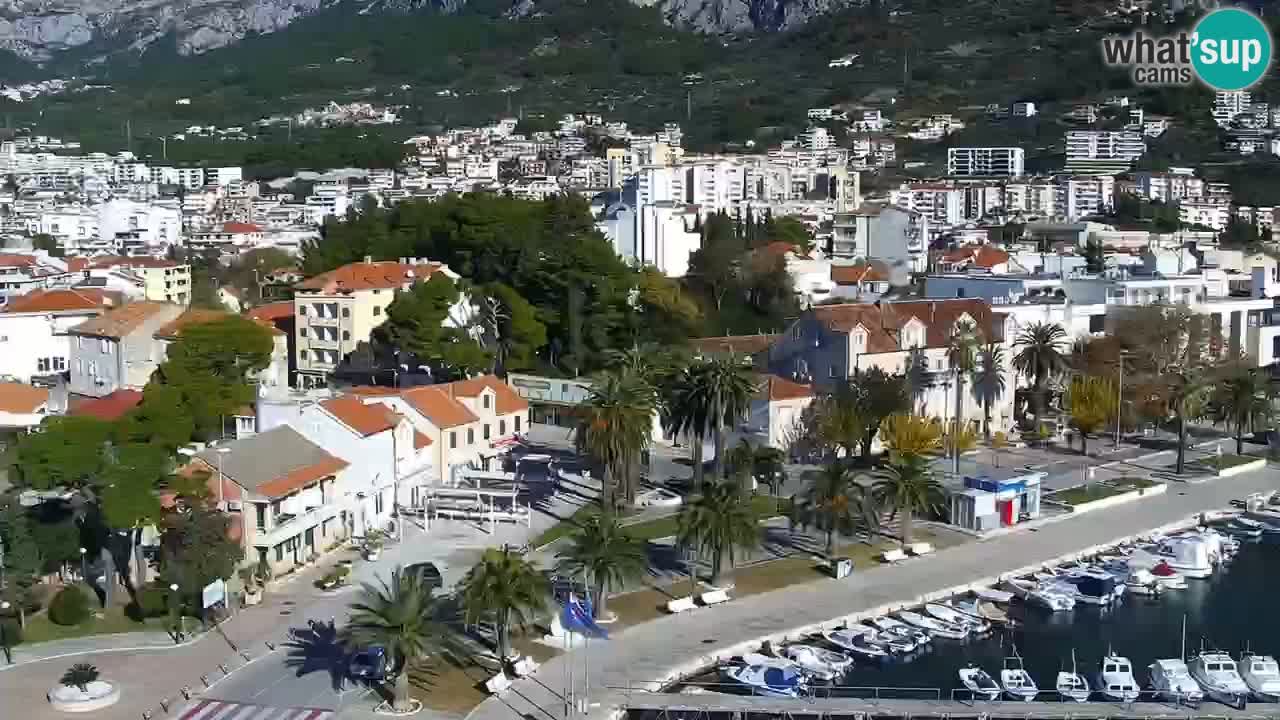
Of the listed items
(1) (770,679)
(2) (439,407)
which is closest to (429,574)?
(1) (770,679)

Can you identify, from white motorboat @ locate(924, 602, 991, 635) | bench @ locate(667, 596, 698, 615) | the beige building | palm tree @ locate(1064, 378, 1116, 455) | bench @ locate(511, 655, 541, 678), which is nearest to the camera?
bench @ locate(511, 655, 541, 678)

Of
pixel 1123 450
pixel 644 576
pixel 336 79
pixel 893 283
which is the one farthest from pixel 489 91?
pixel 644 576

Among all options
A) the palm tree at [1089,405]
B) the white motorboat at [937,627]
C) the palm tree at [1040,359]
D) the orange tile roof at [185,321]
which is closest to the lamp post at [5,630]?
the white motorboat at [937,627]

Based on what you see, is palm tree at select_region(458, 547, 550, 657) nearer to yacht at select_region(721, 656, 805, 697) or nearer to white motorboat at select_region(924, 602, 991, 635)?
yacht at select_region(721, 656, 805, 697)

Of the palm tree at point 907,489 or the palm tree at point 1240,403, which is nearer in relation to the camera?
the palm tree at point 907,489

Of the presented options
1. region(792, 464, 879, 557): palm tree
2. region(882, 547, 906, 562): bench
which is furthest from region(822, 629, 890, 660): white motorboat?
region(882, 547, 906, 562): bench

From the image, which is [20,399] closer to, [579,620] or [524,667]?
[579,620]
